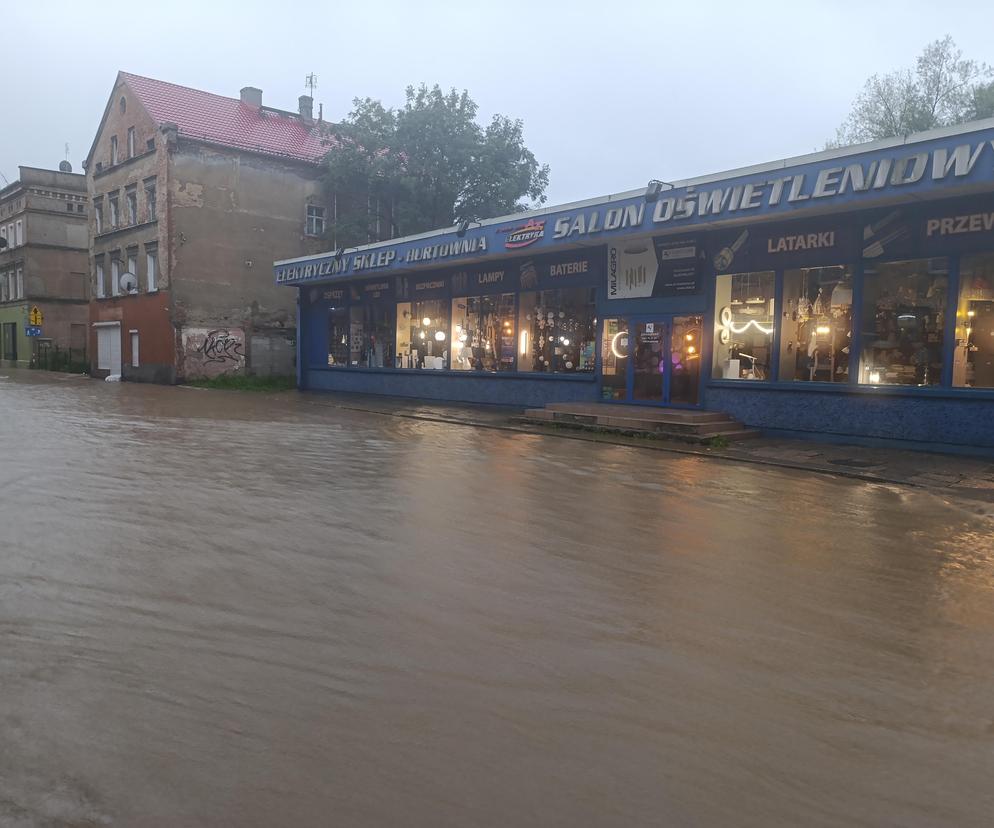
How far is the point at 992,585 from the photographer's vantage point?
5.64 m

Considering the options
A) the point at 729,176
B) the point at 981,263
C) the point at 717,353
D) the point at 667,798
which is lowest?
the point at 667,798

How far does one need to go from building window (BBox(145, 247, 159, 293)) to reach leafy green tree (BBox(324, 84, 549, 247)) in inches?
281

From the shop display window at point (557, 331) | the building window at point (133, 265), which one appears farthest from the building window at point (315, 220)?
the shop display window at point (557, 331)

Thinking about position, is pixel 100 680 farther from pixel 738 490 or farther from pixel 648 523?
pixel 738 490

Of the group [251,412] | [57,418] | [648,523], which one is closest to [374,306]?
[251,412]

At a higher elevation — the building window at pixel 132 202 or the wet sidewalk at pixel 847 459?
the building window at pixel 132 202

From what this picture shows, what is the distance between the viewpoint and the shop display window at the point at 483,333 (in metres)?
21.5

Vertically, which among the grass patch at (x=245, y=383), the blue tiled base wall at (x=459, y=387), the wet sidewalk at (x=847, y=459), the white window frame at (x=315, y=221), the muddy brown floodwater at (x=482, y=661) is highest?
the white window frame at (x=315, y=221)

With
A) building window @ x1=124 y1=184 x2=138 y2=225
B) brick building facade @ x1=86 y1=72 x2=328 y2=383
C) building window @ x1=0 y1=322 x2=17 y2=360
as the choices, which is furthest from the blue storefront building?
building window @ x1=0 y1=322 x2=17 y2=360

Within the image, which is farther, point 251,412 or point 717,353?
point 251,412

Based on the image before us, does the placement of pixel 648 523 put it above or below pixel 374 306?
below

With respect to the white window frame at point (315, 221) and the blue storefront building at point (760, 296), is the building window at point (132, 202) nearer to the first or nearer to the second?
the white window frame at point (315, 221)

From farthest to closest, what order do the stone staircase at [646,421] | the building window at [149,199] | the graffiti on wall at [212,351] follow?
the building window at [149,199] < the graffiti on wall at [212,351] < the stone staircase at [646,421]

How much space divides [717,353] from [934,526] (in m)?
9.00
